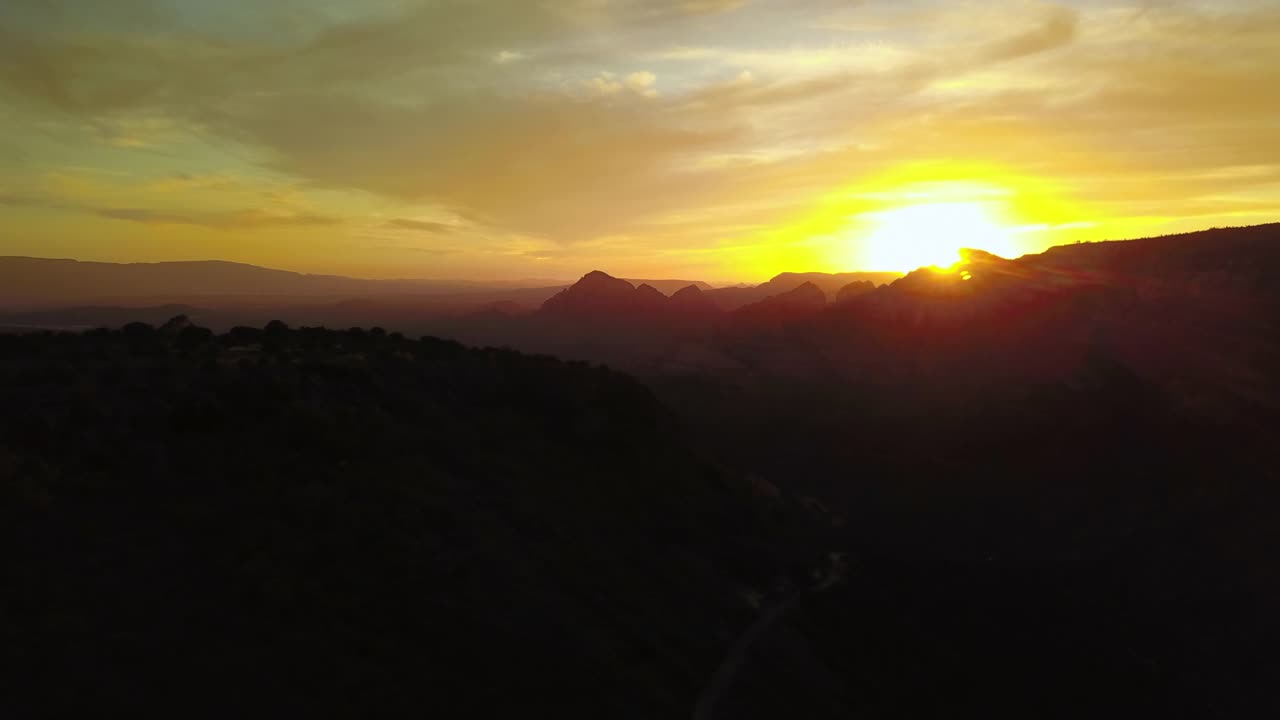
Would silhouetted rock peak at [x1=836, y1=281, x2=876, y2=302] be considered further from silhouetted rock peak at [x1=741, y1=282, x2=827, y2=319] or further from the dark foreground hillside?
the dark foreground hillside

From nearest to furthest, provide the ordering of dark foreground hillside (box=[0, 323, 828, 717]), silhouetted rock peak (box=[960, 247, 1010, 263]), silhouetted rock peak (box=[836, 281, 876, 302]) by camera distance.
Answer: dark foreground hillside (box=[0, 323, 828, 717]) → silhouetted rock peak (box=[960, 247, 1010, 263]) → silhouetted rock peak (box=[836, 281, 876, 302])

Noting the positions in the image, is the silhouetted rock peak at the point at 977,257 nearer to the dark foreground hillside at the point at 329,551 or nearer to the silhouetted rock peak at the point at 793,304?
the silhouetted rock peak at the point at 793,304

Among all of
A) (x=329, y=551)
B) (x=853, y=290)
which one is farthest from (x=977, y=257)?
(x=329, y=551)

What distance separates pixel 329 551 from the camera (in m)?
19.7

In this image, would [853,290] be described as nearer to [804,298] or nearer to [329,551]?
[804,298]

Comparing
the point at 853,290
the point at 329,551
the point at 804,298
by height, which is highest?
the point at 853,290

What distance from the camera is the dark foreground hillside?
15.1 m

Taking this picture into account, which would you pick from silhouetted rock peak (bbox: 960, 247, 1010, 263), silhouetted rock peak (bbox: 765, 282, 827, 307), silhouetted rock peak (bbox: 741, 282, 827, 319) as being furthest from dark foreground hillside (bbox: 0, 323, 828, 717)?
silhouetted rock peak (bbox: 765, 282, 827, 307)

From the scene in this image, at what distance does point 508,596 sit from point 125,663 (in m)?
9.63

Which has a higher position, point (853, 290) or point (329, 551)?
point (853, 290)

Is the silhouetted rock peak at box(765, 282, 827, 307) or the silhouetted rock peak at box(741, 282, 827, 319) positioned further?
the silhouetted rock peak at box(765, 282, 827, 307)

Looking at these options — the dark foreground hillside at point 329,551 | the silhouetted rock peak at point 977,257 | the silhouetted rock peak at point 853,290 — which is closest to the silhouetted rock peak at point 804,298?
the silhouetted rock peak at point 853,290

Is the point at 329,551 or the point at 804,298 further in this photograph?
the point at 804,298

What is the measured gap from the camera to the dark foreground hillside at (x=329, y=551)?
1505 centimetres
